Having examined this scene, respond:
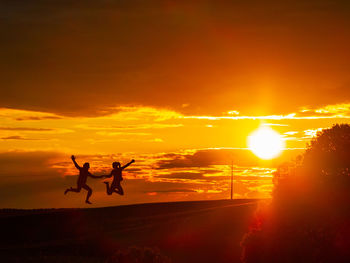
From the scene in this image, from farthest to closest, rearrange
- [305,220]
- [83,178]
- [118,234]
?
[118,234] < [305,220] < [83,178]

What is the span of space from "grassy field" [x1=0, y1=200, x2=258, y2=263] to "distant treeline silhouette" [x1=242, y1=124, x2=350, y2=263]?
12.1 feet

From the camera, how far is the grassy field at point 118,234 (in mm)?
36688

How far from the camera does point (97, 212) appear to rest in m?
55.2

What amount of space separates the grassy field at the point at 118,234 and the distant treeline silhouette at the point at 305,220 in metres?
3.69

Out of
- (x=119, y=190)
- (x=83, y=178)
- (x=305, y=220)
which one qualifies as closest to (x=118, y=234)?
(x=305, y=220)

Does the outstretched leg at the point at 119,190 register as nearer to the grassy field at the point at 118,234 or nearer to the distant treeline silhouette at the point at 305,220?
the grassy field at the point at 118,234

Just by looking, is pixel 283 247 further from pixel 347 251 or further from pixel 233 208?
pixel 233 208

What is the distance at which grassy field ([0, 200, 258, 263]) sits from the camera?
120ft

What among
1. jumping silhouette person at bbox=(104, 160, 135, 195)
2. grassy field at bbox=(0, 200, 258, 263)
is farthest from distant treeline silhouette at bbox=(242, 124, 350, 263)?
jumping silhouette person at bbox=(104, 160, 135, 195)

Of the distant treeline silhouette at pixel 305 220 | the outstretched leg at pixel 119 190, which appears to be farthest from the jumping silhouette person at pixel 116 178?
the distant treeline silhouette at pixel 305 220

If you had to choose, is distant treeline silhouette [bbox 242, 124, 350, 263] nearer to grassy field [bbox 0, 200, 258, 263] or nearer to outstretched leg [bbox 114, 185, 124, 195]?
grassy field [bbox 0, 200, 258, 263]

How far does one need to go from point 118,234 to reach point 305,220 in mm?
15637

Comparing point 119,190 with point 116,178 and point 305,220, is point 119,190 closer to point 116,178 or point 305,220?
point 116,178

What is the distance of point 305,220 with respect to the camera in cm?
3641
